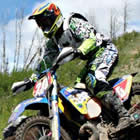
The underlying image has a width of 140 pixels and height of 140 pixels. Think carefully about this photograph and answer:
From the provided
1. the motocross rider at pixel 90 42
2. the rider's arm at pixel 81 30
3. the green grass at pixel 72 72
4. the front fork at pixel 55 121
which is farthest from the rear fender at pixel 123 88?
the green grass at pixel 72 72

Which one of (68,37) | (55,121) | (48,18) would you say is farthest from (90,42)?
(55,121)

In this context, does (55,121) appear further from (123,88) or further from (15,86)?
(123,88)

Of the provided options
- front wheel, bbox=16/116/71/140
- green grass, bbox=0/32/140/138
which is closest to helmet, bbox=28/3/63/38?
front wheel, bbox=16/116/71/140

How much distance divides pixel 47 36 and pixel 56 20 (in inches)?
10.5

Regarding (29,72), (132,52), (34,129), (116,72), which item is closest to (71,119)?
(34,129)

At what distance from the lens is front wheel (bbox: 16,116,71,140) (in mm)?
3621

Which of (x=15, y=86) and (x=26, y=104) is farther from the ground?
(x=15, y=86)

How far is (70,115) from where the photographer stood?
4055 millimetres

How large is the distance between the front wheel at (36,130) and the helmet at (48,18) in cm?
118

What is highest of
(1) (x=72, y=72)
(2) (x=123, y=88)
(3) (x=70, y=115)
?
(2) (x=123, y=88)

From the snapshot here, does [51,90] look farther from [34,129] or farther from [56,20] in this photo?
[56,20]

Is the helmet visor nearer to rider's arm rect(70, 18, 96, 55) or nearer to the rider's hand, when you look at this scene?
rider's arm rect(70, 18, 96, 55)

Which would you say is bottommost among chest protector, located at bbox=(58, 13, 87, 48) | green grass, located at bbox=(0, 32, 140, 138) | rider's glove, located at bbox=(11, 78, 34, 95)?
green grass, located at bbox=(0, 32, 140, 138)

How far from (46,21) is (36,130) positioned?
147cm
